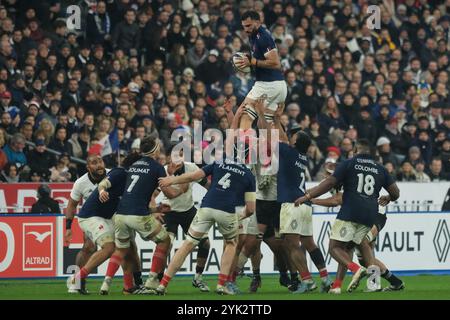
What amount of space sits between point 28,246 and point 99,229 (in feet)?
13.9

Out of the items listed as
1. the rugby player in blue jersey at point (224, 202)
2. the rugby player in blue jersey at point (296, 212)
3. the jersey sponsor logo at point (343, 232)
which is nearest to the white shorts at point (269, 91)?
the rugby player in blue jersey at point (296, 212)

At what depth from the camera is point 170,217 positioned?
20.6 metres

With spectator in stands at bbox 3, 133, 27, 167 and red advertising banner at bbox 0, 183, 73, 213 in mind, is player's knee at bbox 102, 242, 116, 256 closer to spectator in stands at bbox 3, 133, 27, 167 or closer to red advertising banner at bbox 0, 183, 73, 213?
red advertising banner at bbox 0, 183, 73, 213

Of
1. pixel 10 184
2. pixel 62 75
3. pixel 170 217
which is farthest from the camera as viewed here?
pixel 62 75

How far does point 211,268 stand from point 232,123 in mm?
5086

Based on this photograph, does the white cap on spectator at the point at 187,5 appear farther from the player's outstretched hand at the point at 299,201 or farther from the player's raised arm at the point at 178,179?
the player's raised arm at the point at 178,179

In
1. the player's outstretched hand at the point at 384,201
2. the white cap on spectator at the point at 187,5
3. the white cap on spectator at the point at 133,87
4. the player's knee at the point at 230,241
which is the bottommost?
the player's knee at the point at 230,241

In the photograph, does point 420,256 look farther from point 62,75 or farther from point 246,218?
point 62,75

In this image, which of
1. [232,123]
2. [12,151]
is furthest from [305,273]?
[12,151]

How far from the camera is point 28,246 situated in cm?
2203

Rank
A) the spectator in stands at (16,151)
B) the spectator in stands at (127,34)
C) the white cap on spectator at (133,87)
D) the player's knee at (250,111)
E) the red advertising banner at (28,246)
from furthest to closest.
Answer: the spectator in stands at (127,34)
the white cap on spectator at (133,87)
the spectator in stands at (16,151)
the red advertising banner at (28,246)
the player's knee at (250,111)

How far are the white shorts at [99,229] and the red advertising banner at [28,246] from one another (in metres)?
3.92

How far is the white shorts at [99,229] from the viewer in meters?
18.2

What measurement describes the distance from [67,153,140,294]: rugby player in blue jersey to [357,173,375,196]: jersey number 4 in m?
3.74
